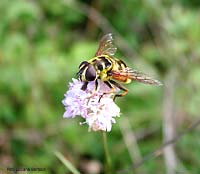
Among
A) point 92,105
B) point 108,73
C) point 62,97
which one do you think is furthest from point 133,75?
point 62,97

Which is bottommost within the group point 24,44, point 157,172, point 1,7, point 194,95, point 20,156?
point 157,172

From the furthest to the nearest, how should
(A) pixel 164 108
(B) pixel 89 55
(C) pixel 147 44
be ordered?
(C) pixel 147 44
(B) pixel 89 55
(A) pixel 164 108

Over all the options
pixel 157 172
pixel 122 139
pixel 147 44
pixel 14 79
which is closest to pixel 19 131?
pixel 14 79

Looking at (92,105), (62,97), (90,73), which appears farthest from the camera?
(62,97)

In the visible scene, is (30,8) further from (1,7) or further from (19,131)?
(19,131)

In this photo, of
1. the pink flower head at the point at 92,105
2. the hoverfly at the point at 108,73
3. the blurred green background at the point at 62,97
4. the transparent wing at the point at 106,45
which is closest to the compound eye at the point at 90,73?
the hoverfly at the point at 108,73

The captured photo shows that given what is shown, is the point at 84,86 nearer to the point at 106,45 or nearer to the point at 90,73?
the point at 90,73

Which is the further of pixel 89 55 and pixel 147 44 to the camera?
pixel 147 44

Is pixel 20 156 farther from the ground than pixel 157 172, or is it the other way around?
pixel 20 156
